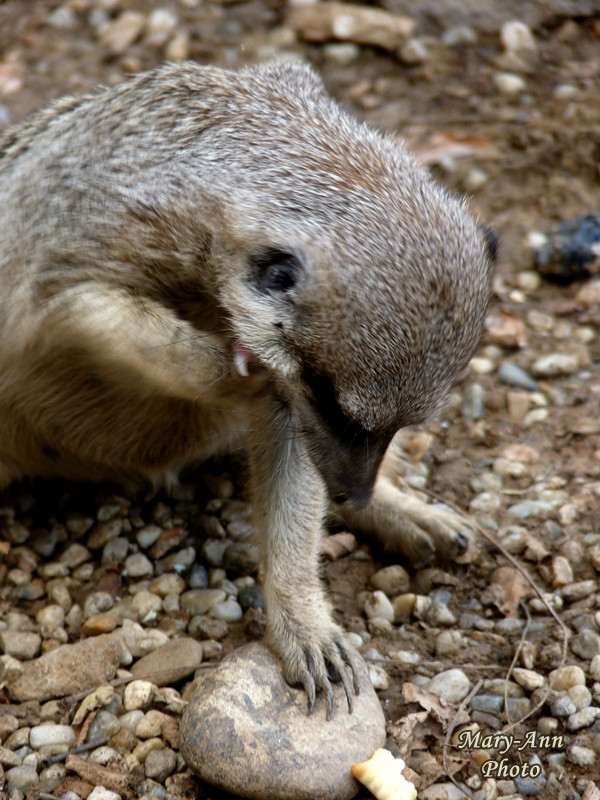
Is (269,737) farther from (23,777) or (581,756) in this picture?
(581,756)

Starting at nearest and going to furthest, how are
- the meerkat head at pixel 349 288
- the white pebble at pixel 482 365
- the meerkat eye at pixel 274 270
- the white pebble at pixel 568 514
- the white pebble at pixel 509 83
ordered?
the meerkat head at pixel 349 288 < the meerkat eye at pixel 274 270 < the white pebble at pixel 568 514 < the white pebble at pixel 482 365 < the white pebble at pixel 509 83

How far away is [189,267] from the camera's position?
120 inches

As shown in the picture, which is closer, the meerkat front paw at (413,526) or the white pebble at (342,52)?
the meerkat front paw at (413,526)

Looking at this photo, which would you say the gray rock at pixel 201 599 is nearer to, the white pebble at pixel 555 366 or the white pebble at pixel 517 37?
the white pebble at pixel 555 366

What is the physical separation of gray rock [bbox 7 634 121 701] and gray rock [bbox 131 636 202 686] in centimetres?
10

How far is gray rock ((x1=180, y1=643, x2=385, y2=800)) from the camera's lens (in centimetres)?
274

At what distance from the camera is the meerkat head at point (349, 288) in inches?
105

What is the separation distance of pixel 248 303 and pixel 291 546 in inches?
38.2

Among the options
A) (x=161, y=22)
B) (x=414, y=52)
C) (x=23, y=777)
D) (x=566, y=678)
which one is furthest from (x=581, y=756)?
(x=161, y=22)

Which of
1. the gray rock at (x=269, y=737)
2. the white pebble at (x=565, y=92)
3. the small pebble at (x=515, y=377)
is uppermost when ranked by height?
the white pebble at (x=565, y=92)

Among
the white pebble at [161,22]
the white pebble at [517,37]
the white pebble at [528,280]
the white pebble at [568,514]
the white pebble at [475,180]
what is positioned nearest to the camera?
the white pebble at [568,514]

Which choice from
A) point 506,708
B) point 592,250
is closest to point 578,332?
point 592,250

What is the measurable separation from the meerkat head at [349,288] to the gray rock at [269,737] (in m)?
0.62

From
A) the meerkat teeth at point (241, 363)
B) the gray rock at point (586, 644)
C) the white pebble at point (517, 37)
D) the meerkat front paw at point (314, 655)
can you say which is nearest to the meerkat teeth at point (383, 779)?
the meerkat front paw at point (314, 655)
